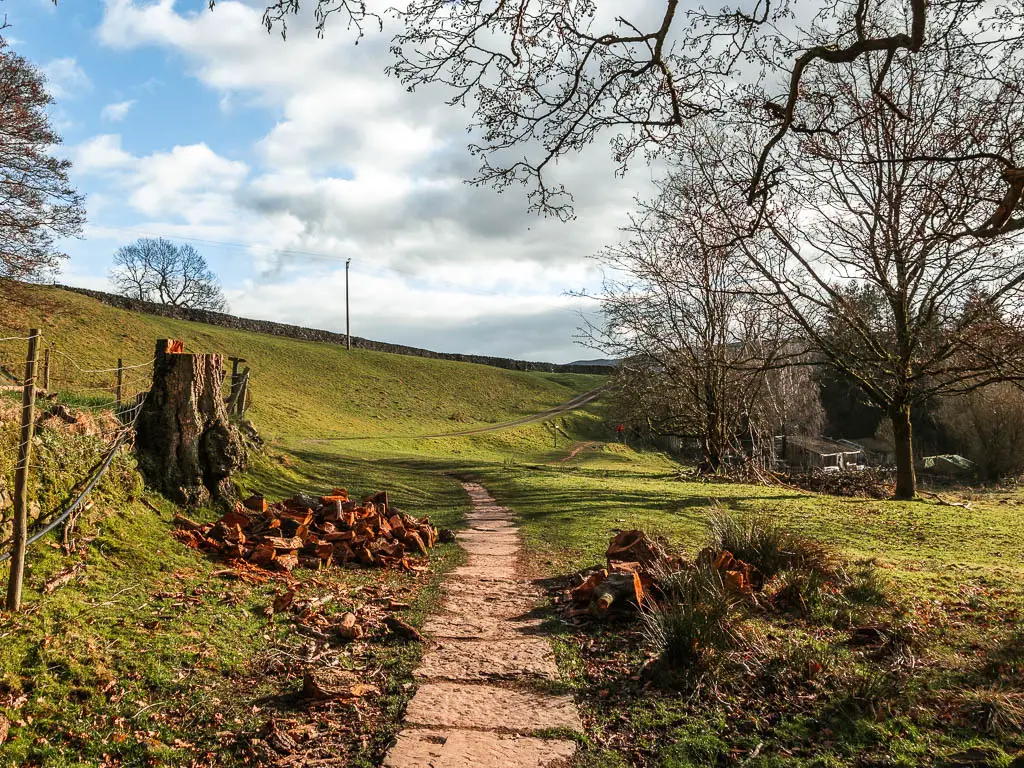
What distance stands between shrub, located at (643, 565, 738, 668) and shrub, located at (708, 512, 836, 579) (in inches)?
67.1

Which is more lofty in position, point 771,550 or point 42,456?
point 42,456

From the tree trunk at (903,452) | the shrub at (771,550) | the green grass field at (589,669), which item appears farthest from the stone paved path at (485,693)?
the tree trunk at (903,452)

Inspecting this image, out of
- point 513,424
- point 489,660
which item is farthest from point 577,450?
point 489,660

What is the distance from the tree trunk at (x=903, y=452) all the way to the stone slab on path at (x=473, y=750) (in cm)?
1560

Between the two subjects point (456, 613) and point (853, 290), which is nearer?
point (456, 613)

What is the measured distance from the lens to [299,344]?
58969 millimetres

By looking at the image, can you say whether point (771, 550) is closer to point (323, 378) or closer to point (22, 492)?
point (22, 492)

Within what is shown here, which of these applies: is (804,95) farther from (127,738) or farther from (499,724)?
(127,738)

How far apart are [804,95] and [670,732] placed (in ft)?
22.6

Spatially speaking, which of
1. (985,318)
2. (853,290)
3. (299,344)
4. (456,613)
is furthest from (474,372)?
(456,613)

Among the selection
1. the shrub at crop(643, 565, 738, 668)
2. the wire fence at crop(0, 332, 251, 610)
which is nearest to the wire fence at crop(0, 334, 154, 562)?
the wire fence at crop(0, 332, 251, 610)

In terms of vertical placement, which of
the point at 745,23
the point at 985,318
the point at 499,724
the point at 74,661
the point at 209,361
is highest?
the point at 745,23

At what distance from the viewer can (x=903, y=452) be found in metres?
16.9

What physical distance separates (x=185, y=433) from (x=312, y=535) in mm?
2169
